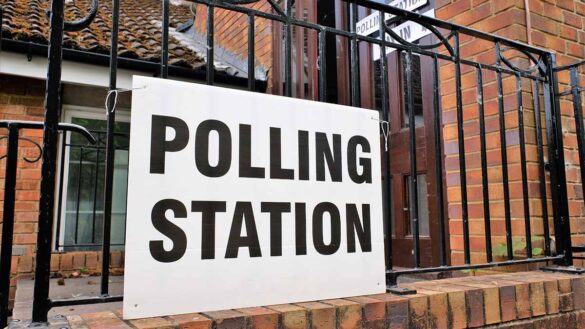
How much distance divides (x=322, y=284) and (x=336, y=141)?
0.48 metres

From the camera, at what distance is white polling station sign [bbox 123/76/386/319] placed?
1.21 meters

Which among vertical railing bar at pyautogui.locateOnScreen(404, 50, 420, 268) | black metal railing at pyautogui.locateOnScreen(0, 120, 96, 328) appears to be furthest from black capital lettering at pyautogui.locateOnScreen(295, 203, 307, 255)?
black metal railing at pyautogui.locateOnScreen(0, 120, 96, 328)

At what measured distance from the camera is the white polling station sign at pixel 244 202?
47.6 inches

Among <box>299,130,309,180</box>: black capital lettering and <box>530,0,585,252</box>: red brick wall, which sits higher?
<box>530,0,585,252</box>: red brick wall

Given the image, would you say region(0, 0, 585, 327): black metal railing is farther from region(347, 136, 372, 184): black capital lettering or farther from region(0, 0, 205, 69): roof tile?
region(0, 0, 205, 69): roof tile

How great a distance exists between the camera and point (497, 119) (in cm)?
244

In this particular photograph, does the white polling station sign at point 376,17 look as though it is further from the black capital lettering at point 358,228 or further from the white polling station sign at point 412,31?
the black capital lettering at point 358,228

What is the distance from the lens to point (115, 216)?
15.8 feet

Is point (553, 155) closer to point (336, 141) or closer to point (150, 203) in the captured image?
point (336, 141)

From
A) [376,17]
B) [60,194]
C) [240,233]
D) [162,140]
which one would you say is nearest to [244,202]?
[240,233]

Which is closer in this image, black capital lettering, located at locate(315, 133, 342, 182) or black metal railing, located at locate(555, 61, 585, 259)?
black capital lettering, located at locate(315, 133, 342, 182)

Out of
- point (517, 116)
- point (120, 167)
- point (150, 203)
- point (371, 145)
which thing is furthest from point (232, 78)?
point (150, 203)

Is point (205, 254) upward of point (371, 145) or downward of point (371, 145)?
downward

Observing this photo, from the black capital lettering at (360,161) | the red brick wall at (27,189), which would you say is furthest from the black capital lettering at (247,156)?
the red brick wall at (27,189)
